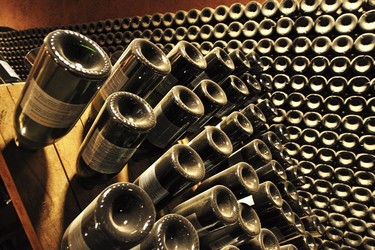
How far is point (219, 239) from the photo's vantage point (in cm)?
81

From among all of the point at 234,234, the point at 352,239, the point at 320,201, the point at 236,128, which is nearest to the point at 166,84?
the point at 236,128

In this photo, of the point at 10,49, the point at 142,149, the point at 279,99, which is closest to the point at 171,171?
the point at 142,149

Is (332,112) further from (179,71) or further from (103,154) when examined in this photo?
(103,154)

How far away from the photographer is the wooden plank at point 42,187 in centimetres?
71

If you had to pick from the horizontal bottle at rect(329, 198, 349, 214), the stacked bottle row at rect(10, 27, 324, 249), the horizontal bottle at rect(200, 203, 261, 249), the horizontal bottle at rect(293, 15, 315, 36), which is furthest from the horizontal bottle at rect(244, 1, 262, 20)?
the horizontal bottle at rect(200, 203, 261, 249)

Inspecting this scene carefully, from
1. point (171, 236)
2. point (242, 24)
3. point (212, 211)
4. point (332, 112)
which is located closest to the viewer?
point (171, 236)

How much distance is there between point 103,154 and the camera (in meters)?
0.69

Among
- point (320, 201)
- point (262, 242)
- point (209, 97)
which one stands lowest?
point (320, 201)

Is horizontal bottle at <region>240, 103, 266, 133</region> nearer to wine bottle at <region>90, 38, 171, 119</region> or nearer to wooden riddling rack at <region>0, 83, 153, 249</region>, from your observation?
wine bottle at <region>90, 38, 171, 119</region>

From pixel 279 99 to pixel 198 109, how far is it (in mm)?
1640

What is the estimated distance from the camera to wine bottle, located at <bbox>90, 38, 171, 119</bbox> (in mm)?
793

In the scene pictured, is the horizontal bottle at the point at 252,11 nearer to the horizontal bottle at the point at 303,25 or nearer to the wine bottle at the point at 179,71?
the horizontal bottle at the point at 303,25

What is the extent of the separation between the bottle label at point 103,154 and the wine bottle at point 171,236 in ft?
0.58

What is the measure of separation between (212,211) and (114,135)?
12.3 inches
